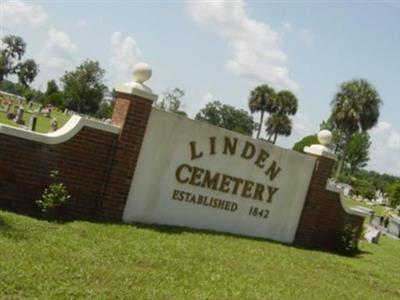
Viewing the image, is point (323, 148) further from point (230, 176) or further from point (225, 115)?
point (225, 115)

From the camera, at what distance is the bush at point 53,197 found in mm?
9219

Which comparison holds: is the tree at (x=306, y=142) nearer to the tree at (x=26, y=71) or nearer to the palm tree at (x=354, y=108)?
the palm tree at (x=354, y=108)


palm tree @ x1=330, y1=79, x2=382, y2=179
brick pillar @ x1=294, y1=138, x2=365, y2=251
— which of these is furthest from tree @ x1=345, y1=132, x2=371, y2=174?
brick pillar @ x1=294, y1=138, x2=365, y2=251

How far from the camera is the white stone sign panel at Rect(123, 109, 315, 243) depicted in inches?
417

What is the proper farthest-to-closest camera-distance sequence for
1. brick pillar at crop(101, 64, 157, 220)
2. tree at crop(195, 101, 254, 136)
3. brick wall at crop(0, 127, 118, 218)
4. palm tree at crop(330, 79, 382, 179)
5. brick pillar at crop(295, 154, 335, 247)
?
tree at crop(195, 101, 254, 136), palm tree at crop(330, 79, 382, 179), brick pillar at crop(295, 154, 335, 247), brick pillar at crop(101, 64, 157, 220), brick wall at crop(0, 127, 118, 218)

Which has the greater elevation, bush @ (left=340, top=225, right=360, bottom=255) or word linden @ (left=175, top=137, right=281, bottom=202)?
word linden @ (left=175, top=137, right=281, bottom=202)

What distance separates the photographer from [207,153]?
11.3 meters

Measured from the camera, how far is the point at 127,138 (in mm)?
10156

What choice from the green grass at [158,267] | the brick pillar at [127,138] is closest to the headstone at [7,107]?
the brick pillar at [127,138]

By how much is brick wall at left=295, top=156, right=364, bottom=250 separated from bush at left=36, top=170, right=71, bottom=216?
18.6 ft

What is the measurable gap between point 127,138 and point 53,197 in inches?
66.1

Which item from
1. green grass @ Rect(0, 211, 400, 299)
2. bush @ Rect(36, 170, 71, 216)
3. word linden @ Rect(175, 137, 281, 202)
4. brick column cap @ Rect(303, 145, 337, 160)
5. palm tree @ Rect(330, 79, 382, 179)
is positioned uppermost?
palm tree @ Rect(330, 79, 382, 179)

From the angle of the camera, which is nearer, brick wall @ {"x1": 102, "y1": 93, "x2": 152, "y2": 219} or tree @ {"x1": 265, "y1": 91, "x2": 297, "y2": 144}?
brick wall @ {"x1": 102, "y1": 93, "x2": 152, "y2": 219}

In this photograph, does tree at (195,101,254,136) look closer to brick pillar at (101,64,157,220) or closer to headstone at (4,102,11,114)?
headstone at (4,102,11,114)
